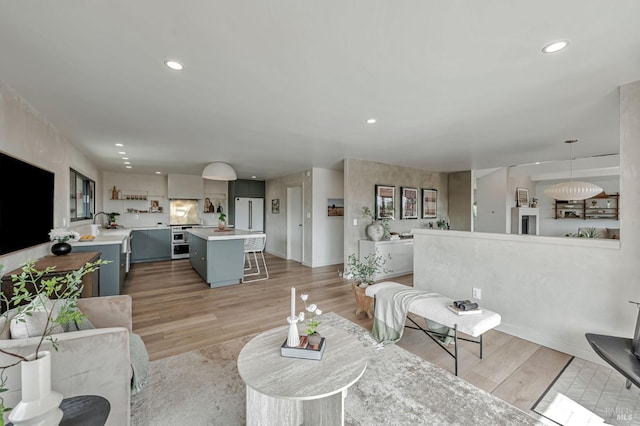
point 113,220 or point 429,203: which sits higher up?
point 429,203

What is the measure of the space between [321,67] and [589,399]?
3.08m

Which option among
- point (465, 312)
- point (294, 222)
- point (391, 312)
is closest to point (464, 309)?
point (465, 312)

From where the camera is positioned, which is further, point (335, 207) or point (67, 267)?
point (335, 207)

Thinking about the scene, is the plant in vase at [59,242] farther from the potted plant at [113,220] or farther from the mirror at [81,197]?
the potted plant at [113,220]

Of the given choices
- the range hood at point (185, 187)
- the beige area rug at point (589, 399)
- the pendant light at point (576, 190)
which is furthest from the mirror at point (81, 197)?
the pendant light at point (576, 190)

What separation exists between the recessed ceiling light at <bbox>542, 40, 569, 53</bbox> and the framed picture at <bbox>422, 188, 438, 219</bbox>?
5.04 m

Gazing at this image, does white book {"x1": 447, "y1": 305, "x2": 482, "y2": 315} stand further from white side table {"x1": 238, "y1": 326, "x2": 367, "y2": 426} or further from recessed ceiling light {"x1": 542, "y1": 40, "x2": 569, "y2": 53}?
recessed ceiling light {"x1": 542, "y1": 40, "x2": 569, "y2": 53}

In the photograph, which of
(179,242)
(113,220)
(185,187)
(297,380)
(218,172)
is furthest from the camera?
(185,187)

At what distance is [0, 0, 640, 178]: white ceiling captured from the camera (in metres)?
1.40

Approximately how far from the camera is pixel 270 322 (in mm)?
3164

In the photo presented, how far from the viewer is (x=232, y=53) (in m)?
1.76

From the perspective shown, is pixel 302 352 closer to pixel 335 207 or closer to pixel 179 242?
pixel 335 207

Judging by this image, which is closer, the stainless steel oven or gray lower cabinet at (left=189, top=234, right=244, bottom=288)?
gray lower cabinet at (left=189, top=234, right=244, bottom=288)

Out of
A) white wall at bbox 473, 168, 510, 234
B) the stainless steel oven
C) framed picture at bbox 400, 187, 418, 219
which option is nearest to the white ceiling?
framed picture at bbox 400, 187, 418, 219
